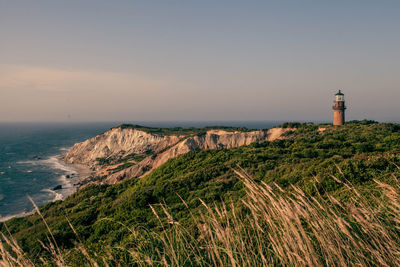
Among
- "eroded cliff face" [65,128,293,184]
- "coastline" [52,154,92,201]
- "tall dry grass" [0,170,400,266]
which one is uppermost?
"tall dry grass" [0,170,400,266]

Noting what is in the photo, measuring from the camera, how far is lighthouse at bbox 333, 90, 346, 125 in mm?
41725

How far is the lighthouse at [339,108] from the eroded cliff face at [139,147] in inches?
329

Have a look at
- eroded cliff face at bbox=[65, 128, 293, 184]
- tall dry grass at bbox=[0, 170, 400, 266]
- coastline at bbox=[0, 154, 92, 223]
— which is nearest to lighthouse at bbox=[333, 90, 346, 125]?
eroded cliff face at bbox=[65, 128, 293, 184]

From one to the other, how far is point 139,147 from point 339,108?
55687 mm

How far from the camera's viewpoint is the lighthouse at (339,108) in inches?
1643

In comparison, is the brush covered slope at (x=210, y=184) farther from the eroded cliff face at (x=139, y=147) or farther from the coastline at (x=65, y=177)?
the coastline at (x=65, y=177)

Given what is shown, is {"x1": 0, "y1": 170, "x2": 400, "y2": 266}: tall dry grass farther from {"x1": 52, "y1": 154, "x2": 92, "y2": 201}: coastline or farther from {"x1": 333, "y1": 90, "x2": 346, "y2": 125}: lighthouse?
{"x1": 52, "y1": 154, "x2": 92, "y2": 201}: coastline

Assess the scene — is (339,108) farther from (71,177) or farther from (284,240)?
(71,177)

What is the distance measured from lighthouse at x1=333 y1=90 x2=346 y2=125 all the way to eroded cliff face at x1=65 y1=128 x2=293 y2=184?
837 centimetres

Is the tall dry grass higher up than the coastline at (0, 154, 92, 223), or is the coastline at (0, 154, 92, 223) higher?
the tall dry grass

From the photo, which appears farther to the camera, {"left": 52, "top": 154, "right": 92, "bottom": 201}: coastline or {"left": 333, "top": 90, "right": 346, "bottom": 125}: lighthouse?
{"left": 52, "top": 154, "right": 92, "bottom": 201}: coastline

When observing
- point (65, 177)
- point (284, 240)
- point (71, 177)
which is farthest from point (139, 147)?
point (284, 240)

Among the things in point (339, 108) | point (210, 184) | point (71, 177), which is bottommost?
point (71, 177)

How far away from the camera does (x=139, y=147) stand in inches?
2936
